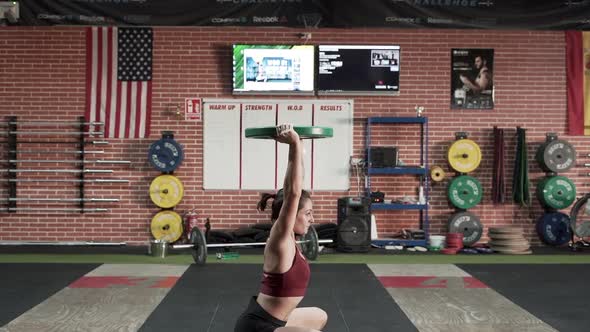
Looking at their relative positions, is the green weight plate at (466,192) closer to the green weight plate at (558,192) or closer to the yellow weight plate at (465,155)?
the yellow weight plate at (465,155)

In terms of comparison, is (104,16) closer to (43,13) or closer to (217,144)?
(43,13)

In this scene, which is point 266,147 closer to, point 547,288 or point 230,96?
point 230,96

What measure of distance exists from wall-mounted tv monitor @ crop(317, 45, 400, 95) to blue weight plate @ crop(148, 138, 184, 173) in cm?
210

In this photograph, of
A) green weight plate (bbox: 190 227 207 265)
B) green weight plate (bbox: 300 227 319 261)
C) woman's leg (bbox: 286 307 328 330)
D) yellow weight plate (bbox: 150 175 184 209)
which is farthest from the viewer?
yellow weight plate (bbox: 150 175 184 209)

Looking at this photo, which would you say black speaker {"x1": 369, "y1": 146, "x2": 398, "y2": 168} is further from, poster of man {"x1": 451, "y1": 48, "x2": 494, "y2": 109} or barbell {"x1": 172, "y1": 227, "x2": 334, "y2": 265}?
barbell {"x1": 172, "y1": 227, "x2": 334, "y2": 265}

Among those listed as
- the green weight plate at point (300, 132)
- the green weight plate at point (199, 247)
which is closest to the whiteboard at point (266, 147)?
the green weight plate at point (199, 247)

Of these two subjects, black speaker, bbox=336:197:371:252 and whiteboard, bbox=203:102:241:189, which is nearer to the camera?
black speaker, bbox=336:197:371:252

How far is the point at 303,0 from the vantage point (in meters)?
7.86

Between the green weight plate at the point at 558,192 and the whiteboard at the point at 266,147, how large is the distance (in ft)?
8.82

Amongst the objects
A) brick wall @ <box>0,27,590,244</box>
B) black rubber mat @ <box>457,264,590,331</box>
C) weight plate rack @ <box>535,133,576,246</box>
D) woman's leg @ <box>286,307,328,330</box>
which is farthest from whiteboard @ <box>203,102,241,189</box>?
woman's leg @ <box>286,307,328,330</box>

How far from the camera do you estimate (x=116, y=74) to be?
844 cm

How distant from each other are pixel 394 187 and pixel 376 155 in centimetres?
64

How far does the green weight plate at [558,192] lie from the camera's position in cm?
818

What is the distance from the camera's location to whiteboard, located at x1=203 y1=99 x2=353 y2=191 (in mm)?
8391
